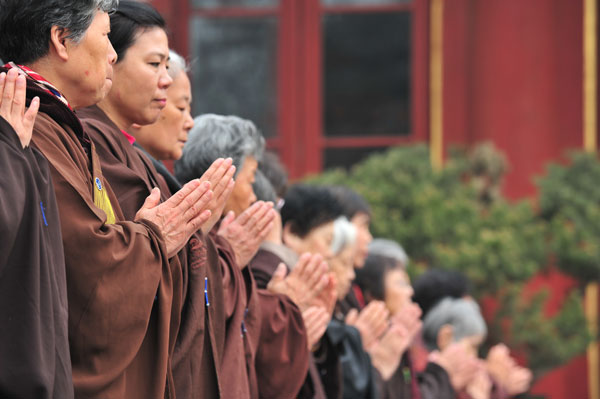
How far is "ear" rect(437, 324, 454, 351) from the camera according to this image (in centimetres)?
474

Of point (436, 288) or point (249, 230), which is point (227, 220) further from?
point (436, 288)

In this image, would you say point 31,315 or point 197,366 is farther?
point 197,366

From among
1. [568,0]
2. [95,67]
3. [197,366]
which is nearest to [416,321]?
[197,366]

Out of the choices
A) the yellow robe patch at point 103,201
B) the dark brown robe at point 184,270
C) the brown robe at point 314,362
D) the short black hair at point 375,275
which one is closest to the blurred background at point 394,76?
the short black hair at point 375,275

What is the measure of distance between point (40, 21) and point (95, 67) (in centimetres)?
14

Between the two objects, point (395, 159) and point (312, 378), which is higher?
point (395, 159)

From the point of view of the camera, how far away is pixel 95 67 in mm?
2016

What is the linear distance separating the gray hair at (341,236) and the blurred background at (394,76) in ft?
10.7

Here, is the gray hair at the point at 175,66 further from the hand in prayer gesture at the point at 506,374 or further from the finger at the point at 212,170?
the hand in prayer gesture at the point at 506,374

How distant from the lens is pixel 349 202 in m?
3.96

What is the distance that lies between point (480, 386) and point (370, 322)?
134 cm

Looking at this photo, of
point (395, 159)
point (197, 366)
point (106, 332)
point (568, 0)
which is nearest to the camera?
point (106, 332)

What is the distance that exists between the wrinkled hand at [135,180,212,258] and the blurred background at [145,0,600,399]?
4872 millimetres

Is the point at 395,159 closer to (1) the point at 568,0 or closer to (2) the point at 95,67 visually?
(1) the point at 568,0
